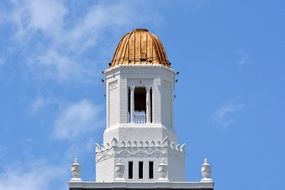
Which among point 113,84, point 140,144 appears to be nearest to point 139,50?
point 113,84

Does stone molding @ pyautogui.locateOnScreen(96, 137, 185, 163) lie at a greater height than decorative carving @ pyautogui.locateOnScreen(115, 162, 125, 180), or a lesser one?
greater

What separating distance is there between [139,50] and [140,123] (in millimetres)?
5781

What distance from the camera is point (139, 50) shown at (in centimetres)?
15562

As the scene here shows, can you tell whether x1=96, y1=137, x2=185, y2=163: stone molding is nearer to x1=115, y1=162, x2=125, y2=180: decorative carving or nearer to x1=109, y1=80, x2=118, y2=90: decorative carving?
x1=115, y1=162, x2=125, y2=180: decorative carving

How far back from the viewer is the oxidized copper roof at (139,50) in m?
155

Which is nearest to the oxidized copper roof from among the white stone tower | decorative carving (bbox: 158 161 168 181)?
the white stone tower

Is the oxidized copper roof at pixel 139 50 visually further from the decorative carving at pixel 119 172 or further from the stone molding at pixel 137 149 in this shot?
the decorative carving at pixel 119 172

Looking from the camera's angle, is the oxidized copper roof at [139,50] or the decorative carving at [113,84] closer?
the decorative carving at [113,84]

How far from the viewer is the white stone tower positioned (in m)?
150

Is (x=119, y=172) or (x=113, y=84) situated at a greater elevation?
(x=113, y=84)

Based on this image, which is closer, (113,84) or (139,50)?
(113,84)

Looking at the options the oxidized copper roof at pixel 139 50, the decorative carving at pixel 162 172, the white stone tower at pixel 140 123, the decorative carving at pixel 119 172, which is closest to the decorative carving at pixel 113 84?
the white stone tower at pixel 140 123

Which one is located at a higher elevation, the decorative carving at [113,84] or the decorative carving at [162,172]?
the decorative carving at [113,84]

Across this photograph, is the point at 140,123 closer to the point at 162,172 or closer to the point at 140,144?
the point at 140,144
